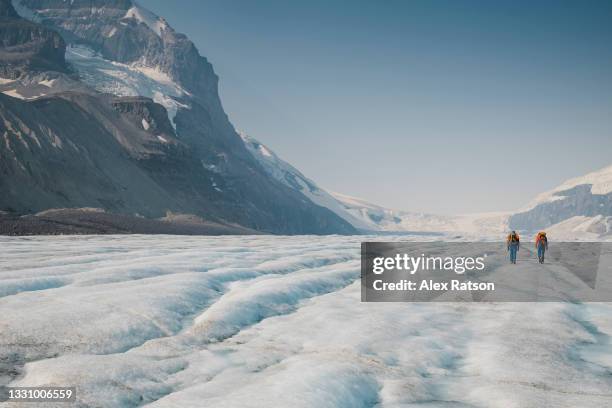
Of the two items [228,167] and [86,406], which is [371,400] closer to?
[86,406]

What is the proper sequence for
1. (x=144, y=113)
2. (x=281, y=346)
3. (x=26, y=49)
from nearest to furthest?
(x=281, y=346) → (x=144, y=113) → (x=26, y=49)

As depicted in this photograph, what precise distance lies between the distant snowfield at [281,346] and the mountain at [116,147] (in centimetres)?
5840

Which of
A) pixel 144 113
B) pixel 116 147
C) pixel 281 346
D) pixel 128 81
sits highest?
pixel 128 81

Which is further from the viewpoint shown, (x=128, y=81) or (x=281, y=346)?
(x=128, y=81)

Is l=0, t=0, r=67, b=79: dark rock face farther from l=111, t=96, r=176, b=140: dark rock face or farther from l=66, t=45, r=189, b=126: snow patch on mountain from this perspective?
l=111, t=96, r=176, b=140: dark rock face

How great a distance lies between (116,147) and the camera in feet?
315

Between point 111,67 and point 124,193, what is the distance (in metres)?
114

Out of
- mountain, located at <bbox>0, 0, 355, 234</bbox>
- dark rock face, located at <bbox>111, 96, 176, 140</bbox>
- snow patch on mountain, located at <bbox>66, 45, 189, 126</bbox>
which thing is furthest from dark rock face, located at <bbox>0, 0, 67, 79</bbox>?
dark rock face, located at <bbox>111, 96, 176, 140</bbox>

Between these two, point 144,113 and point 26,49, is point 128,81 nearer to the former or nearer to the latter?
point 26,49

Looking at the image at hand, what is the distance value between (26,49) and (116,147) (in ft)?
217

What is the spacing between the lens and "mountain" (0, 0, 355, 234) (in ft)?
232

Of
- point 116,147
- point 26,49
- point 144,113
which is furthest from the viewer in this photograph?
point 26,49

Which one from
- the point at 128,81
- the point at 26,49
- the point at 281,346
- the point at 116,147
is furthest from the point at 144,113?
the point at 281,346

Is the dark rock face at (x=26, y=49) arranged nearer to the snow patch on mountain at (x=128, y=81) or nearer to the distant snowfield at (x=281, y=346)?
the snow patch on mountain at (x=128, y=81)
